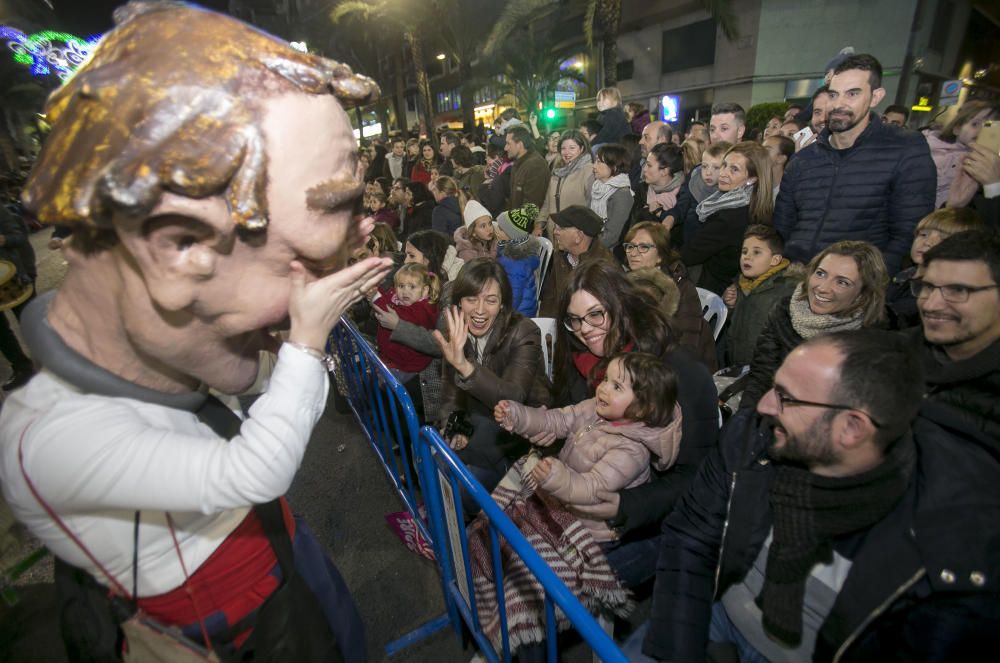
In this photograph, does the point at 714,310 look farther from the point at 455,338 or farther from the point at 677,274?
the point at 455,338

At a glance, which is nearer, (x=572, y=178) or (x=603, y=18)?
(x=572, y=178)

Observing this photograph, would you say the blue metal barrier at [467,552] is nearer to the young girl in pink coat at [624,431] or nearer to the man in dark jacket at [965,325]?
the young girl in pink coat at [624,431]

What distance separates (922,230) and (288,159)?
407 centimetres

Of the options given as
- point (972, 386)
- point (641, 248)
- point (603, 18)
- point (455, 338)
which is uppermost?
point (603, 18)

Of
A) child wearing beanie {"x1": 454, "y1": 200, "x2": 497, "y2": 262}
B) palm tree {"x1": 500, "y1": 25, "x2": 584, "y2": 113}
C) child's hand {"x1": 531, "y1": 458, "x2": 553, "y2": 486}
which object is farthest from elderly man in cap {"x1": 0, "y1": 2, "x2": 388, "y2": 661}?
palm tree {"x1": 500, "y1": 25, "x2": 584, "y2": 113}

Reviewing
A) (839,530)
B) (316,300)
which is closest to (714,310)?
(839,530)

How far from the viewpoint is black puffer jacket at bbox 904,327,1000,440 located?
2174 millimetres

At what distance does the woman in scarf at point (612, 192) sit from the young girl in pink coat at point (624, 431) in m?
3.22

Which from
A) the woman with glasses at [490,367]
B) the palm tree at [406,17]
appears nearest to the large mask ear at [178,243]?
the woman with glasses at [490,367]

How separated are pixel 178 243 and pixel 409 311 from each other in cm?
323

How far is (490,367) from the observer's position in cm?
324

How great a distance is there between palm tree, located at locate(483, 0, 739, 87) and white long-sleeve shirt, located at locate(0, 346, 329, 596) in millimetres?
18685

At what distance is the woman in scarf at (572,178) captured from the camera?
638cm

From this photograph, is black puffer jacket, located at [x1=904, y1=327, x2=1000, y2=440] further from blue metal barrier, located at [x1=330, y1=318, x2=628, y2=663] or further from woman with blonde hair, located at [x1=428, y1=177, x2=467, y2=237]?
woman with blonde hair, located at [x1=428, y1=177, x2=467, y2=237]
